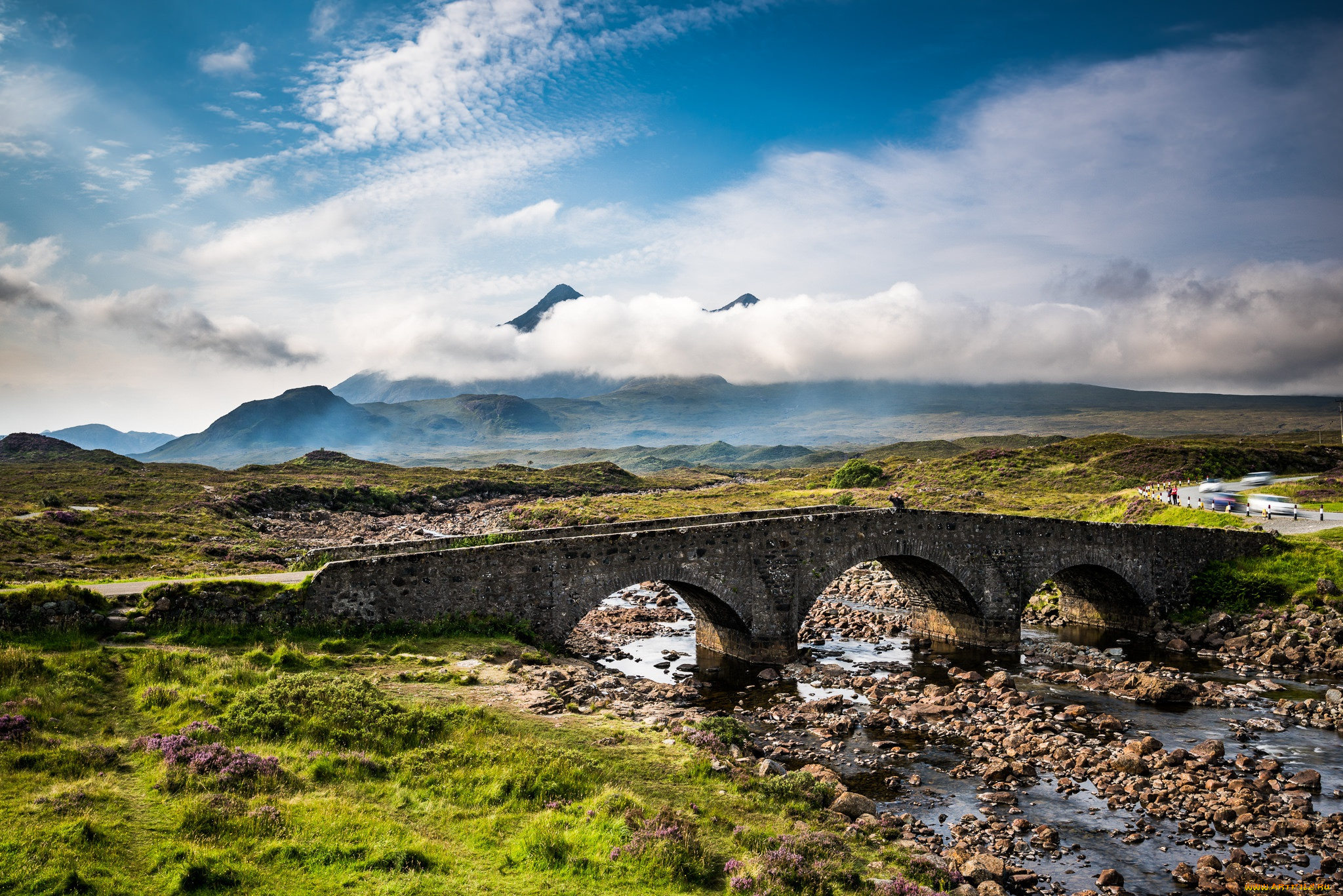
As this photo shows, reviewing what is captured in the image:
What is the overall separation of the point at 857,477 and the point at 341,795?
9723 centimetres

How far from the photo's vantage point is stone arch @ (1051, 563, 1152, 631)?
1484 inches

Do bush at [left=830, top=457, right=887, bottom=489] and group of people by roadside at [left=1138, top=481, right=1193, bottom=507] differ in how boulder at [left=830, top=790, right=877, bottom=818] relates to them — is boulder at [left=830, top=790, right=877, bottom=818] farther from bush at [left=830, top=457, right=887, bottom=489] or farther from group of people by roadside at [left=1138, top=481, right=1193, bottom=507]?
bush at [left=830, top=457, right=887, bottom=489]

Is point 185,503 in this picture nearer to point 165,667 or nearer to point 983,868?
point 165,667

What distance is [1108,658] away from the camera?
32.6 metres

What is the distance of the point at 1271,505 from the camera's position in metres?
45.8

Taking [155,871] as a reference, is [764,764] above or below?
below

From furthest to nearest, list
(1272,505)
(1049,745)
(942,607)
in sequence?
(1272,505)
(942,607)
(1049,745)

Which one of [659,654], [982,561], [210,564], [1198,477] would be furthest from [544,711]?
[1198,477]

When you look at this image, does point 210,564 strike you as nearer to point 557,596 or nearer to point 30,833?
point 557,596

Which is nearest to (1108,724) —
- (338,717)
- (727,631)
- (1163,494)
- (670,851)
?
(727,631)

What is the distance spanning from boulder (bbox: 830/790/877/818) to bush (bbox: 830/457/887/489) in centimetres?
8835

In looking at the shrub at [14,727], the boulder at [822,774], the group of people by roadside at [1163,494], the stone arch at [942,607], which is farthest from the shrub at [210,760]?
the group of people by roadside at [1163,494]

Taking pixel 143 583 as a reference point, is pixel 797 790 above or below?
below

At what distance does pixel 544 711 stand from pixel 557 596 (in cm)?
806
